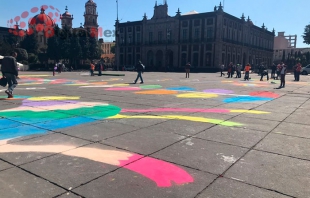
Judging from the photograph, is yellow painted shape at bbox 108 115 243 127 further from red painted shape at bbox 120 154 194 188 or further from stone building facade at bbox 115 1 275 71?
stone building facade at bbox 115 1 275 71

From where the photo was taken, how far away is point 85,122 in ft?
19.8

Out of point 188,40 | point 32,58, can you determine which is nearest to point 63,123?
point 188,40

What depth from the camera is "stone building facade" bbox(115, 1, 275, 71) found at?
2289 inches

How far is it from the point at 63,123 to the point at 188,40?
57869 millimetres

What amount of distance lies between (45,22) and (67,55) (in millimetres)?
28008

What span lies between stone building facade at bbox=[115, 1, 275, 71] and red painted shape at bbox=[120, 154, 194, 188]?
55417mm

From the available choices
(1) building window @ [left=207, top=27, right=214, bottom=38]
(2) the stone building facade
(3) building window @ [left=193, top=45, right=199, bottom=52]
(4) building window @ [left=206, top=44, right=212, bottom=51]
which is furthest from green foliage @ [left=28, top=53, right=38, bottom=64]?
(1) building window @ [left=207, top=27, right=214, bottom=38]

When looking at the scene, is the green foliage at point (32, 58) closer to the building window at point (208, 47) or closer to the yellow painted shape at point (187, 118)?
the building window at point (208, 47)

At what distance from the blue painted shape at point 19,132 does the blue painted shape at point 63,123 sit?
0.24m

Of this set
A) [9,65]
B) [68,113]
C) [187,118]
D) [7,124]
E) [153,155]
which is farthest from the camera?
[9,65]

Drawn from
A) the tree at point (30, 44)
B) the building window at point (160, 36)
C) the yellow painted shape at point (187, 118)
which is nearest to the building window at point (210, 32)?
the building window at point (160, 36)

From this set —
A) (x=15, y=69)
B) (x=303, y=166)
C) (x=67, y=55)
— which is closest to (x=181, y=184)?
(x=303, y=166)

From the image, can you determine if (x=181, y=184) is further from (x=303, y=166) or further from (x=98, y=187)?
(x=303, y=166)

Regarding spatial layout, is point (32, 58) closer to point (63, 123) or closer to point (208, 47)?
point (208, 47)
